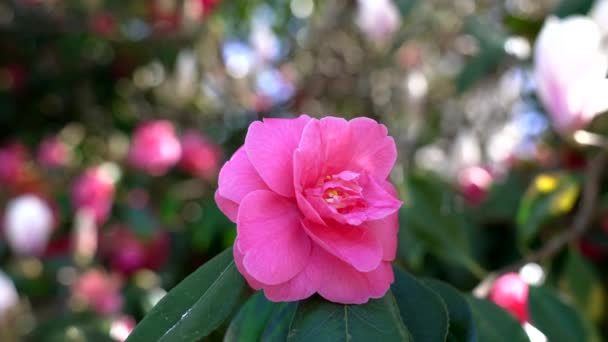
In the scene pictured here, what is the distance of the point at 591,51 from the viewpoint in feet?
2.86

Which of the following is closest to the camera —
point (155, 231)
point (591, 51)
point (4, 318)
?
point (591, 51)

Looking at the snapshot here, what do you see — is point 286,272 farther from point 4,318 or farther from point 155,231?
point 155,231

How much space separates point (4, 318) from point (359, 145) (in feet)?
3.55

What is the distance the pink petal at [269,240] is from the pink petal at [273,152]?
0.01m

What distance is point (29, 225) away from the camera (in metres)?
1.47

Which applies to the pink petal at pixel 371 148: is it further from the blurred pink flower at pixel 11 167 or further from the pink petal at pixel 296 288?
the blurred pink flower at pixel 11 167

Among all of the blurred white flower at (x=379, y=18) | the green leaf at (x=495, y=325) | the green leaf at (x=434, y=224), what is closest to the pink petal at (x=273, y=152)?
the green leaf at (x=495, y=325)

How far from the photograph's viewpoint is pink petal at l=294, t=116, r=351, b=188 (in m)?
→ 0.45

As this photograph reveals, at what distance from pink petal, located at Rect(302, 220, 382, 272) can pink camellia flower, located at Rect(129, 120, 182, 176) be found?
1.33m

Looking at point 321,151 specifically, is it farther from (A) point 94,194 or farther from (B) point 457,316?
(A) point 94,194

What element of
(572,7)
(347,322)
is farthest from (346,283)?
(572,7)

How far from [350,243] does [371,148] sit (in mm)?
78

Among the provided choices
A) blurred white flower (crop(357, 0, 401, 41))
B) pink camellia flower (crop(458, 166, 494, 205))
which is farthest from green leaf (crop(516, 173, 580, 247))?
blurred white flower (crop(357, 0, 401, 41))

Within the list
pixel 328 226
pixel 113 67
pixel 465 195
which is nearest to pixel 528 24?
pixel 465 195
